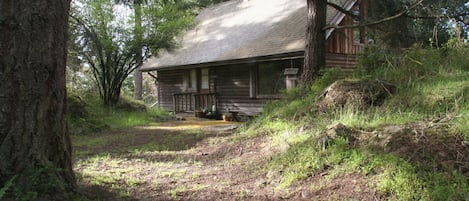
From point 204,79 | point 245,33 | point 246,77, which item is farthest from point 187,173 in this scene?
point 204,79

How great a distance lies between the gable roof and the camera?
42.1ft

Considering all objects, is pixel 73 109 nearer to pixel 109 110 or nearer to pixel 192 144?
pixel 109 110

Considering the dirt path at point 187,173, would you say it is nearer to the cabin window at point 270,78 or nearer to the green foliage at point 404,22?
the green foliage at point 404,22

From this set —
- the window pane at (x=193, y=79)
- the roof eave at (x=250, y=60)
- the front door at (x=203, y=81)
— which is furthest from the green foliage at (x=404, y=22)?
the window pane at (x=193, y=79)

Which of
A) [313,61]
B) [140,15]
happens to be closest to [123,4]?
[140,15]

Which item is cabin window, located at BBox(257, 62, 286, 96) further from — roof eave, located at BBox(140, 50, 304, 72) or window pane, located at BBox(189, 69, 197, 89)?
window pane, located at BBox(189, 69, 197, 89)

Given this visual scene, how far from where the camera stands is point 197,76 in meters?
17.2

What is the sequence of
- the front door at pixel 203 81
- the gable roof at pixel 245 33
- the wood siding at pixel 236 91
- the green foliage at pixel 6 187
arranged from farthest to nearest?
the front door at pixel 203 81, the wood siding at pixel 236 91, the gable roof at pixel 245 33, the green foliage at pixel 6 187

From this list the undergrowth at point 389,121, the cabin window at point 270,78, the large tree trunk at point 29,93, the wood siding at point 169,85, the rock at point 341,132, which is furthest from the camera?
the wood siding at point 169,85

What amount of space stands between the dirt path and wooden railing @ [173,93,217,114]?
8750mm

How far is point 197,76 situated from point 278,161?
13.1m

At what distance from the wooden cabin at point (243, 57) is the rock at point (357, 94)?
11.7 ft

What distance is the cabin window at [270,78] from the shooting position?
532 inches

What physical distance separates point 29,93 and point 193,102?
13.7 metres
